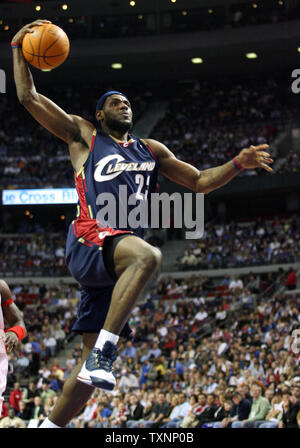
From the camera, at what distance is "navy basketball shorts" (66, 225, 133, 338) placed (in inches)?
182

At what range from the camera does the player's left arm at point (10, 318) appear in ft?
19.4

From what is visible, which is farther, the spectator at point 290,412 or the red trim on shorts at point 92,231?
the spectator at point 290,412

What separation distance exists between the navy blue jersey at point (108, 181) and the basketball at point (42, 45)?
655mm

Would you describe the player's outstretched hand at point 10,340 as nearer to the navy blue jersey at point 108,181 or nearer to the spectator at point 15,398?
the navy blue jersey at point 108,181

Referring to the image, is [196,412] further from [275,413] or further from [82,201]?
[82,201]

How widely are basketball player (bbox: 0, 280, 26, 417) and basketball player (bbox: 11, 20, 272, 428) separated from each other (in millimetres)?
823

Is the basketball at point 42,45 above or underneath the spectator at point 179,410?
above

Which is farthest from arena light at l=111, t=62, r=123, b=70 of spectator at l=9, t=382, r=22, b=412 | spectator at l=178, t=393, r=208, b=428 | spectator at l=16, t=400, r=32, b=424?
spectator at l=178, t=393, r=208, b=428

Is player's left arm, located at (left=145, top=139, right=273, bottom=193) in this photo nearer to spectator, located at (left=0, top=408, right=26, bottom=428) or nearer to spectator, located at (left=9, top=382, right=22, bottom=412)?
spectator, located at (left=0, top=408, right=26, bottom=428)

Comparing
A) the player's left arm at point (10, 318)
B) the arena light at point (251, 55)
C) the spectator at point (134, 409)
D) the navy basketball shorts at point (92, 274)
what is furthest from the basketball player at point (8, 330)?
the arena light at point (251, 55)

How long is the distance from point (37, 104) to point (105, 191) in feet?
2.64

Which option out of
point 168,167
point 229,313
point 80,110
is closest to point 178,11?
point 80,110

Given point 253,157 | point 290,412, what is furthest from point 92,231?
point 290,412

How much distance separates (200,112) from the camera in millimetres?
33844
